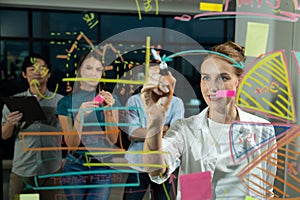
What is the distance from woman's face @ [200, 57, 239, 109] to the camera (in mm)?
1257

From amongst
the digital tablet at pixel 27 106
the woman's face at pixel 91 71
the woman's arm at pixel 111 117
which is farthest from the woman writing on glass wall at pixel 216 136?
the digital tablet at pixel 27 106

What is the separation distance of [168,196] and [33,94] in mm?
591

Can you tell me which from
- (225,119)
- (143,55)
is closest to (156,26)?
(143,55)

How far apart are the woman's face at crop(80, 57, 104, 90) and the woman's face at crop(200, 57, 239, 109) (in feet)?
1.17

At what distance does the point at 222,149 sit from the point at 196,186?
0.16 m

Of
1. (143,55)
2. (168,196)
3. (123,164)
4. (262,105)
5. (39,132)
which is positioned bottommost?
(168,196)

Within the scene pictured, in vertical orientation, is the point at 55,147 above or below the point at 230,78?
below

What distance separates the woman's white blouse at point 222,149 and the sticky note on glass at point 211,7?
1.14 feet

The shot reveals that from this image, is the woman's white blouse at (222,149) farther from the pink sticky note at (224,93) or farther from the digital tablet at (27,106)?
the digital tablet at (27,106)

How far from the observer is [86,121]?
1.23m

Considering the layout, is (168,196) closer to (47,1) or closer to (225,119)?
(225,119)

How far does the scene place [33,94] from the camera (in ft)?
4.01

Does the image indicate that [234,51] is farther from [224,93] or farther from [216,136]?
[216,136]

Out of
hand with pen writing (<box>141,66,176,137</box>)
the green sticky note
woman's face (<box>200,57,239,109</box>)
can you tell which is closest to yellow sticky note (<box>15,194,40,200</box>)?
the green sticky note
